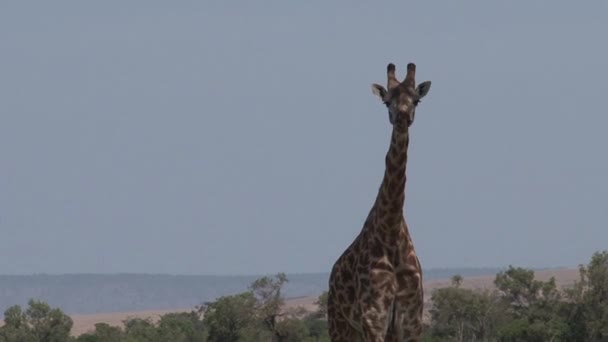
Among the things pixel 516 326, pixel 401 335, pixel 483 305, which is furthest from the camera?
pixel 483 305

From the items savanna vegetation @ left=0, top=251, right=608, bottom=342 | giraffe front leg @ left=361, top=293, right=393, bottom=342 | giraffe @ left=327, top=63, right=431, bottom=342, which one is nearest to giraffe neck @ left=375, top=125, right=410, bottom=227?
giraffe @ left=327, top=63, right=431, bottom=342

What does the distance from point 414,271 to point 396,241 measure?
303 mm

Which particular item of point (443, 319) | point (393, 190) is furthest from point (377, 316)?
point (443, 319)

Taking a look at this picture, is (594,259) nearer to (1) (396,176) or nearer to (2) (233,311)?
(2) (233,311)

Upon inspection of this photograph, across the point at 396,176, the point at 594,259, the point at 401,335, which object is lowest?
the point at 401,335

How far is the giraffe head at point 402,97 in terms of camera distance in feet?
49.8

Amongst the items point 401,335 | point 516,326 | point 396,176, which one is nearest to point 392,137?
point 396,176

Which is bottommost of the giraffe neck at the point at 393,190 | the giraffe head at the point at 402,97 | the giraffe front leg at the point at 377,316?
the giraffe front leg at the point at 377,316

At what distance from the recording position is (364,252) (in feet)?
51.7

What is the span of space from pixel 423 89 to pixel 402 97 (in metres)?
0.24

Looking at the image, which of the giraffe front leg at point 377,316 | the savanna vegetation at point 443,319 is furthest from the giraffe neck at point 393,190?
the savanna vegetation at point 443,319

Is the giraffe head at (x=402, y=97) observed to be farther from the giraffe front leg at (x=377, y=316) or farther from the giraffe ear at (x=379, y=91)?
the giraffe front leg at (x=377, y=316)

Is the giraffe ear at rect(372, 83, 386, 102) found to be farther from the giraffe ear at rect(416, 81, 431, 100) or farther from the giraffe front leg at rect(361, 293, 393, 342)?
the giraffe front leg at rect(361, 293, 393, 342)

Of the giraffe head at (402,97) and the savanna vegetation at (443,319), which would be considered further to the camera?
the savanna vegetation at (443,319)
